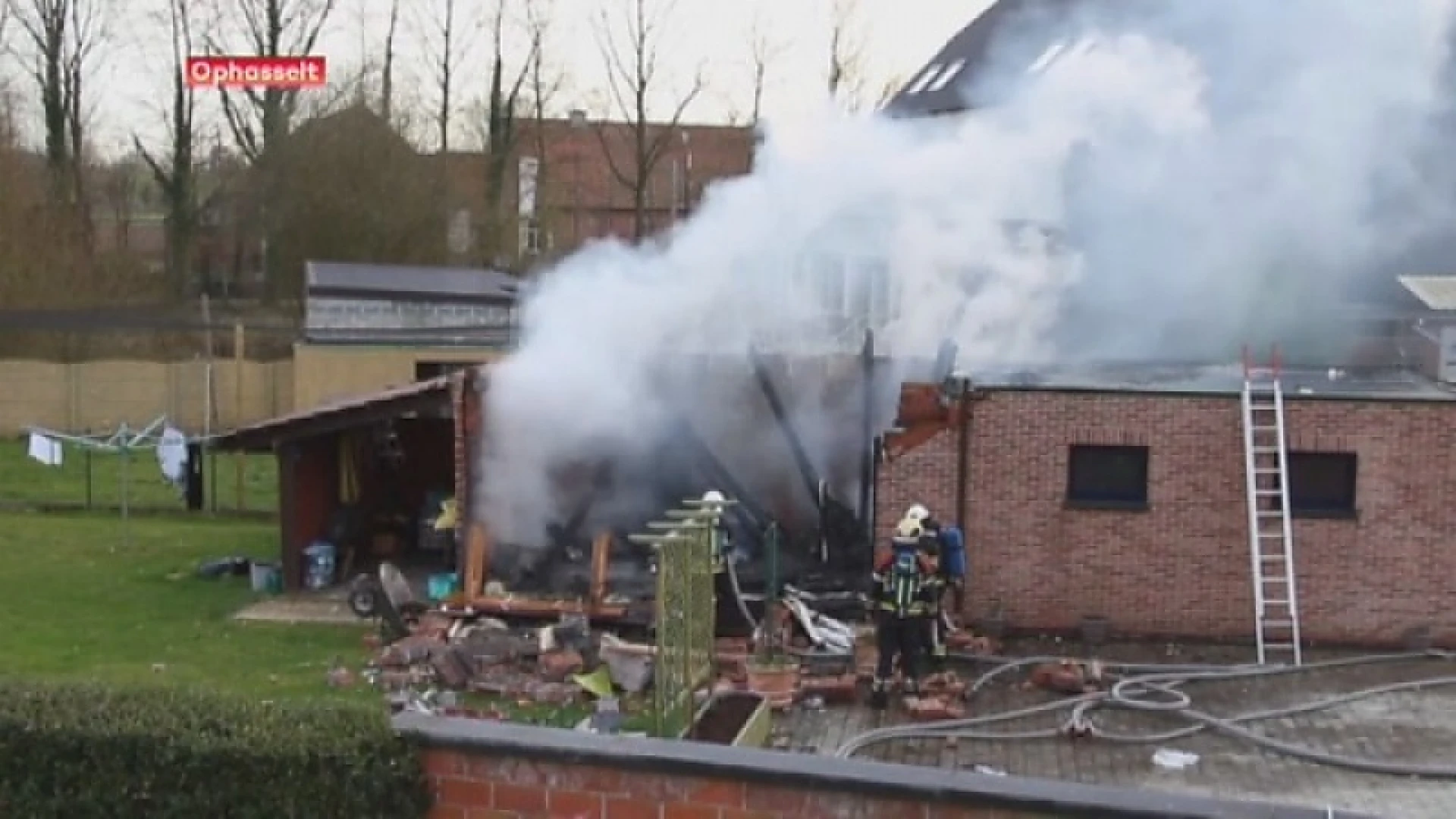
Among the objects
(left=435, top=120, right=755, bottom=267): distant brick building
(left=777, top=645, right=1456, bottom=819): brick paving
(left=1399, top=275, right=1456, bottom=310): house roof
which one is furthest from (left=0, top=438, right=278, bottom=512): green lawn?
(left=1399, top=275, right=1456, bottom=310): house roof

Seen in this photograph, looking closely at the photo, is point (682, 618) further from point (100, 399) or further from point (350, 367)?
point (100, 399)

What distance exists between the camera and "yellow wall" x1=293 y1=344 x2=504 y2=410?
30.3 m

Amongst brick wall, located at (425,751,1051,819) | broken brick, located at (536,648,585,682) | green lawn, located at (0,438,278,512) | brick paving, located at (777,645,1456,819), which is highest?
brick wall, located at (425,751,1051,819)

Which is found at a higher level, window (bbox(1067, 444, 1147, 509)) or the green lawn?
window (bbox(1067, 444, 1147, 509))

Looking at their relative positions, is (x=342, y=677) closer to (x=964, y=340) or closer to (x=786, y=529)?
(x=786, y=529)

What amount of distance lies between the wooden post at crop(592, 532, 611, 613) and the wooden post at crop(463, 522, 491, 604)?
3.84ft

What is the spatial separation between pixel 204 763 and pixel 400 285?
2673cm

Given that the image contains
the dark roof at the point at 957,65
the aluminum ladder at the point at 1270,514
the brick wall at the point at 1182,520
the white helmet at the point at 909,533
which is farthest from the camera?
the dark roof at the point at 957,65

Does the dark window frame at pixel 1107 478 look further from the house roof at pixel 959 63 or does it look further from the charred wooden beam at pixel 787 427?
the house roof at pixel 959 63

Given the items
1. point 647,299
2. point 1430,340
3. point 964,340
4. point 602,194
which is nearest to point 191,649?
point 647,299

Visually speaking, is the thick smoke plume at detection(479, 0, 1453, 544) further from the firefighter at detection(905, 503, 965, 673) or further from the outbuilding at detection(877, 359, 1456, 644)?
the firefighter at detection(905, 503, 965, 673)

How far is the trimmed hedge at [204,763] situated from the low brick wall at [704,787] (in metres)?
0.14

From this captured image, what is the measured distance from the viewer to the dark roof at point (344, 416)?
1692 cm

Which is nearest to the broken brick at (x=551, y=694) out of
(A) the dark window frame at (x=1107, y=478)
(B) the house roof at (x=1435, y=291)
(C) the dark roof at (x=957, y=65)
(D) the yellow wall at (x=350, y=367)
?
(A) the dark window frame at (x=1107, y=478)
